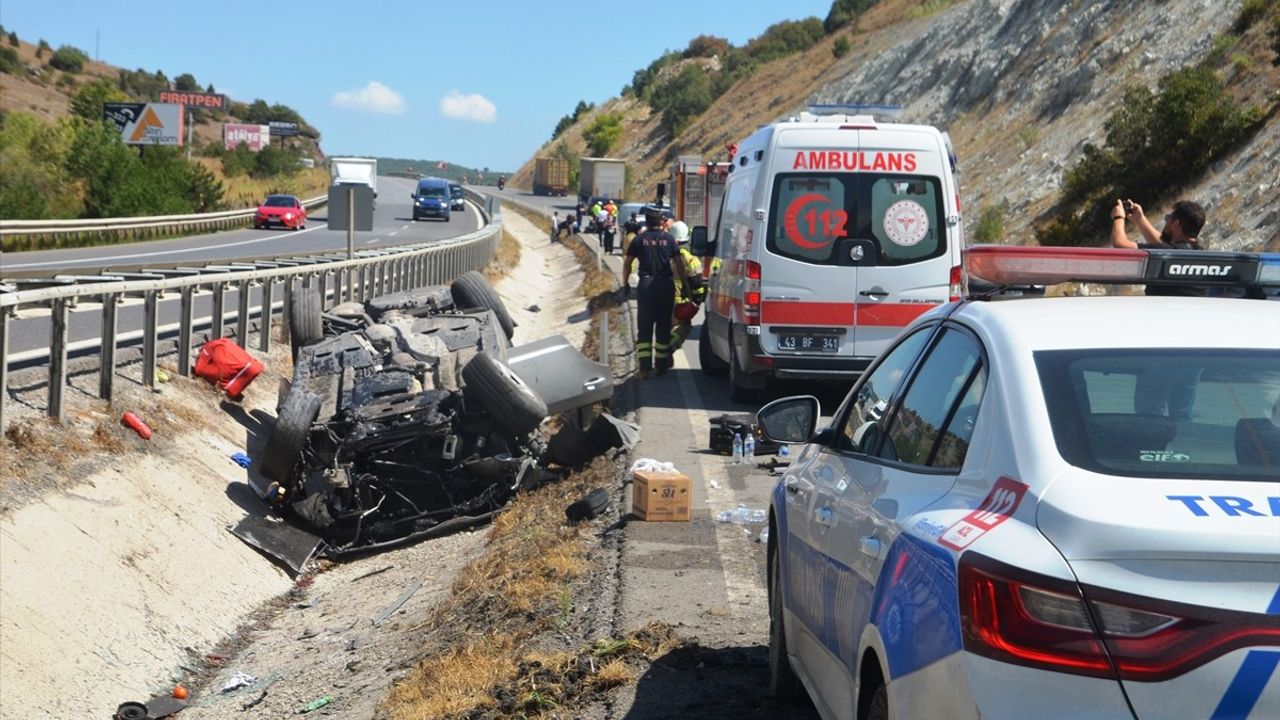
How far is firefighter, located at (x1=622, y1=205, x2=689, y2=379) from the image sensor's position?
16531 millimetres

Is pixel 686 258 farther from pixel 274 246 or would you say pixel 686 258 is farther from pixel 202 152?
pixel 202 152

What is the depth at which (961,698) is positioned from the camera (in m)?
3.01

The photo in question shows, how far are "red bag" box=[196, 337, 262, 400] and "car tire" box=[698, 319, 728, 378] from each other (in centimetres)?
543

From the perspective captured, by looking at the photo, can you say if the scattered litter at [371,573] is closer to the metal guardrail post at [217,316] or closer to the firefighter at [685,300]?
the metal guardrail post at [217,316]

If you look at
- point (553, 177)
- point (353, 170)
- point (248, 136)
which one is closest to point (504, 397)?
point (353, 170)

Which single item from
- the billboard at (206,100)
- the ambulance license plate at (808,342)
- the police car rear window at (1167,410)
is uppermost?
the billboard at (206,100)

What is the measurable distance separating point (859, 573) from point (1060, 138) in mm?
38591

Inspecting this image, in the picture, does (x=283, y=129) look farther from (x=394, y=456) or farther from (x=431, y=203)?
(x=394, y=456)

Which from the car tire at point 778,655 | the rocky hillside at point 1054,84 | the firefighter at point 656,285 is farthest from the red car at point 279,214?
the car tire at point 778,655

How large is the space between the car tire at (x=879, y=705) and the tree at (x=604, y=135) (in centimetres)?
13412

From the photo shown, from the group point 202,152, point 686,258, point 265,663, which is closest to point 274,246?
point 686,258

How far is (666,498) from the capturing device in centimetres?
954

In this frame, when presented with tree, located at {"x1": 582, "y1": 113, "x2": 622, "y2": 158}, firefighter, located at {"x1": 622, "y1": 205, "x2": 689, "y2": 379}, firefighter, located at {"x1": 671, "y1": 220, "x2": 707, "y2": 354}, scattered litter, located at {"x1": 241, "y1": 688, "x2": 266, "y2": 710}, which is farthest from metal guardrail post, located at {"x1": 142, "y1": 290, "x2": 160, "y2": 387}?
tree, located at {"x1": 582, "y1": 113, "x2": 622, "y2": 158}

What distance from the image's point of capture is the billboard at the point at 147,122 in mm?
72938
